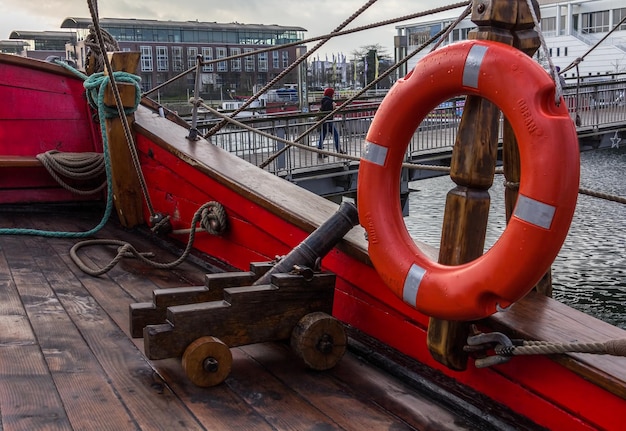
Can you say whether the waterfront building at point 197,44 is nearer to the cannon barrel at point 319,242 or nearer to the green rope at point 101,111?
the green rope at point 101,111

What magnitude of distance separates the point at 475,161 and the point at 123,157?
9.61ft

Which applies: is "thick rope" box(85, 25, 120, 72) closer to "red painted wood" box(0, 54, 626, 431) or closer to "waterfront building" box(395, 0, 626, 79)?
"red painted wood" box(0, 54, 626, 431)

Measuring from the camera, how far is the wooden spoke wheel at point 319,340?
2.42 metres

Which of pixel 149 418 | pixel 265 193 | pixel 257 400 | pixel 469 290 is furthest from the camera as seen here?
pixel 265 193

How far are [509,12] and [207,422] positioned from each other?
144 centimetres

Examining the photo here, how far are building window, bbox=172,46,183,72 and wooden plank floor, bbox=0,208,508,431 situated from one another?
7501cm

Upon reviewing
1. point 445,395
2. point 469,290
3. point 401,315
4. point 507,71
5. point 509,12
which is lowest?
point 445,395

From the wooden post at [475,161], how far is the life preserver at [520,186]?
7 cm

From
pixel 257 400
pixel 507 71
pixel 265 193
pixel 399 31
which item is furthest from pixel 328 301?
pixel 399 31

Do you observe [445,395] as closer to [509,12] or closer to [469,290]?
[469,290]

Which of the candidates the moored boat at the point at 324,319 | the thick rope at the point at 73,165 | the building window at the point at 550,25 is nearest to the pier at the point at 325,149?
the thick rope at the point at 73,165

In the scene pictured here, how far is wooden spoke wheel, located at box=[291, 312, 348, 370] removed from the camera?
2.42 m

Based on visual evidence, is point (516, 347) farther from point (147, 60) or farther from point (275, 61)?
point (275, 61)

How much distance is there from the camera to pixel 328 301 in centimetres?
255
